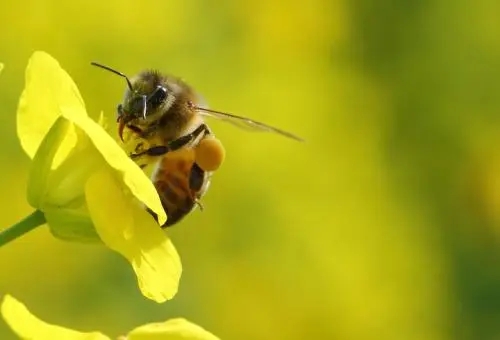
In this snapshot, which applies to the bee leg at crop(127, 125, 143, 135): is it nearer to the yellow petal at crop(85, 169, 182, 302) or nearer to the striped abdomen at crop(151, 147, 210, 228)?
the striped abdomen at crop(151, 147, 210, 228)

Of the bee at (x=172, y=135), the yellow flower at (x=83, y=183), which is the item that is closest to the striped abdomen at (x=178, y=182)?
the bee at (x=172, y=135)

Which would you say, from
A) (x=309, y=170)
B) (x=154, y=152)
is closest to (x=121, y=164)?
(x=154, y=152)

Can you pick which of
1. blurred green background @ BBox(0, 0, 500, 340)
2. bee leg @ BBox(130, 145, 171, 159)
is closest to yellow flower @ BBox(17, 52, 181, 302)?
bee leg @ BBox(130, 145, 171, 159)

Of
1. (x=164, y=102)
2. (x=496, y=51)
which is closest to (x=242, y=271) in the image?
(x=496, y=51)

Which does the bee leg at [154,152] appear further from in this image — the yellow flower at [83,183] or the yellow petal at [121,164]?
the yellow petal at [121,164]

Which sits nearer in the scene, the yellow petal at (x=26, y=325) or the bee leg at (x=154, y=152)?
the yellow petal at (x=26, y=325)

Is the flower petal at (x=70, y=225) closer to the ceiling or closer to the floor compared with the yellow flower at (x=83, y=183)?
closer to the floor

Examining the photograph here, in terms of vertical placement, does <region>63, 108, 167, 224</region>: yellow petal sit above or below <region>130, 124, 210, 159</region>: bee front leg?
above
